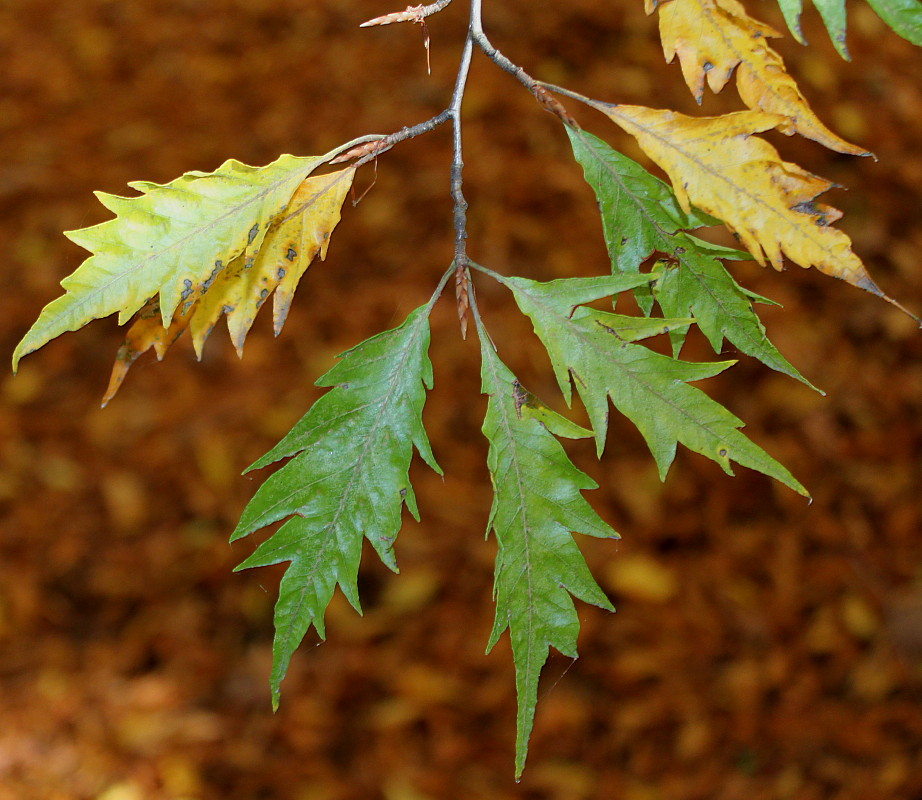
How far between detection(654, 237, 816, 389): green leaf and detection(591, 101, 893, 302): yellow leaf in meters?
0.04

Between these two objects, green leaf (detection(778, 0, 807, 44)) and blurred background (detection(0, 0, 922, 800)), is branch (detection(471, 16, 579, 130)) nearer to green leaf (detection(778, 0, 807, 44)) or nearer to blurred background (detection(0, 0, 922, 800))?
green leaf (detection(778, 0, 807, 44))

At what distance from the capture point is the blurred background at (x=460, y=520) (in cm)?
175

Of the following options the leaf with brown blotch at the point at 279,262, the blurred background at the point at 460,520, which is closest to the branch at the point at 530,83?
the leaf with brown blotch at the point at 279,262

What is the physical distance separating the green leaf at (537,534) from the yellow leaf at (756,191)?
0.17 m

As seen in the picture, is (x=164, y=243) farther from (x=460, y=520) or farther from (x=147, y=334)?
(x=460, y=520)

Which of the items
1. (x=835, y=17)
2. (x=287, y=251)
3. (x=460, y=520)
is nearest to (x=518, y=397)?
(x=287, y=251)

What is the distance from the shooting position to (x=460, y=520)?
201 centimetres

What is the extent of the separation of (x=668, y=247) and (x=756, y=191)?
0.25 ft

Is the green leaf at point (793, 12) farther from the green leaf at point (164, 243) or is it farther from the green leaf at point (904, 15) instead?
the green leaf at point (164, 243)

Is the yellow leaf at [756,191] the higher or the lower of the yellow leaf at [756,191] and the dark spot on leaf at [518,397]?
the higher

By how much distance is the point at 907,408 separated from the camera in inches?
80.7

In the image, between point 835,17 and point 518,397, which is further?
point 518,397

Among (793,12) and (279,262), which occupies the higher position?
(793,12)

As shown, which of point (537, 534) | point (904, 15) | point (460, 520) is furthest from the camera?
point (460, 520)
